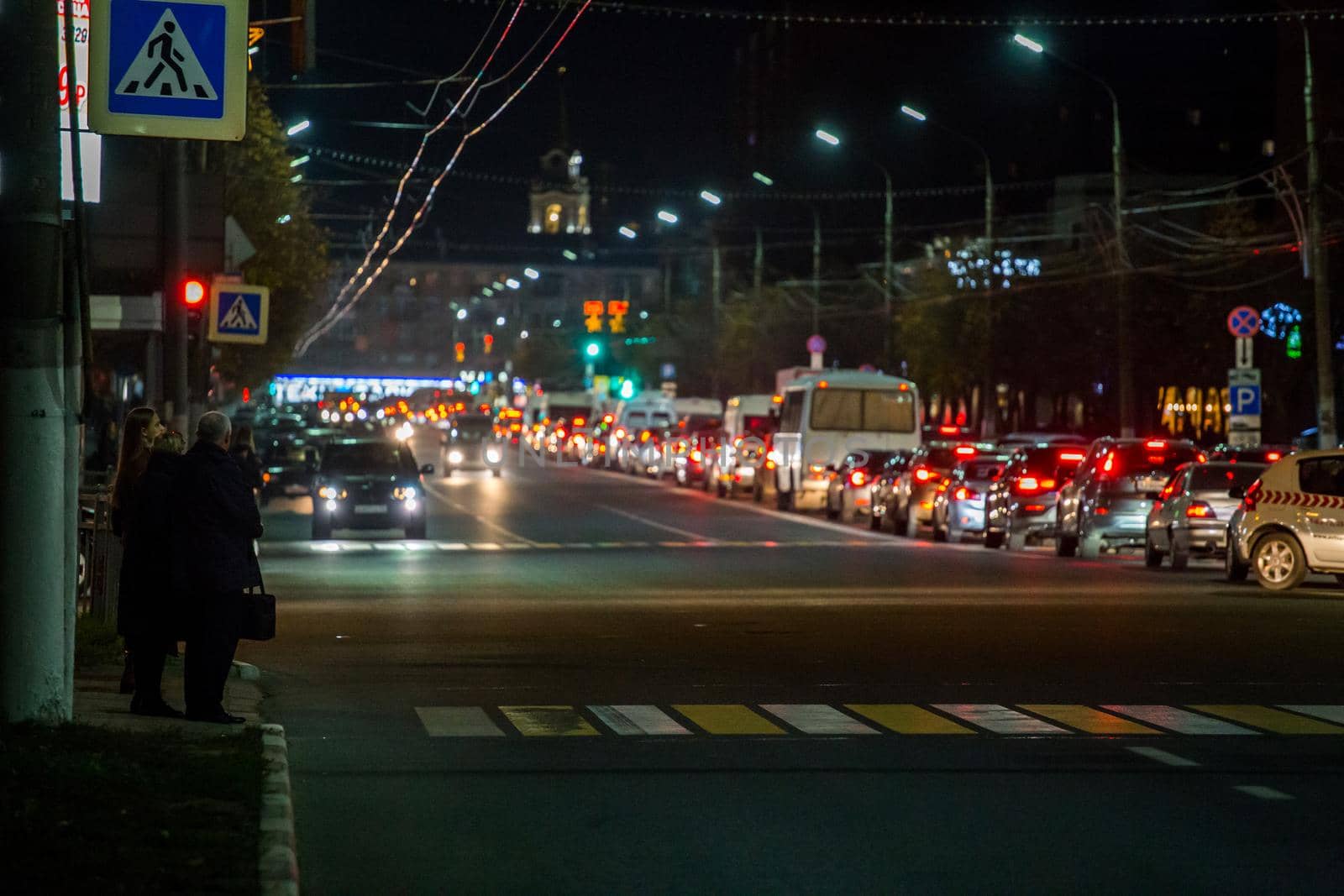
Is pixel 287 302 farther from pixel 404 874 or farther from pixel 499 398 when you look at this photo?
pixel 499 398

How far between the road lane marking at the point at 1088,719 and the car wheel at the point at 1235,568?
12.4 m

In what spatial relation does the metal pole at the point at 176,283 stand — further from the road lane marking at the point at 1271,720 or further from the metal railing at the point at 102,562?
the road lane marking at the point at 1271,720

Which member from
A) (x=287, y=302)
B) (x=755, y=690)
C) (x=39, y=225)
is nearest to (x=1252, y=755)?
(x=755, y=690)

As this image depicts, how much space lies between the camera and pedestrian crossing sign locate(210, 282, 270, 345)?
28.5 m

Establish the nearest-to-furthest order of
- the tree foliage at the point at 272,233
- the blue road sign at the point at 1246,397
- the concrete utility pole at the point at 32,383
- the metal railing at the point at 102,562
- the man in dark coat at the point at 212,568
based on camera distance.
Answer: the concrete utility pole at the point at 32,383 → the man in dark coat at the point at 212,568 → the metal railing at the point at 102,562 → the blue road sign at the point at 1246,397 → the tree foliage at the point at 272,233

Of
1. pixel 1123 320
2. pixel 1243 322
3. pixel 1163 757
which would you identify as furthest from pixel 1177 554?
pixel 1163 757

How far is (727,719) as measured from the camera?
1294 centimetres

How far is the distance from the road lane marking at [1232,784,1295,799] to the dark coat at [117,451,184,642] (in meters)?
5.78

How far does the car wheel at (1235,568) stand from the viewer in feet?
83.1

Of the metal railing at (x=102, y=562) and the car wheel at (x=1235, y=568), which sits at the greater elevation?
the metal railing at (x=102, y=562)

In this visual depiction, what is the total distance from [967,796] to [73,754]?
408cm

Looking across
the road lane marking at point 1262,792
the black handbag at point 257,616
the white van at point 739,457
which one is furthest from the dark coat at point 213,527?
the white van at point 739,457

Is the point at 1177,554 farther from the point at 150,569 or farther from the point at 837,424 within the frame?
the point at 837,424

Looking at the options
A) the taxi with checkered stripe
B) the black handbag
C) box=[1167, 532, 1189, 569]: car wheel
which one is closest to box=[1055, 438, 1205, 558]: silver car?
box=[1167, 532, 1189, 569]: car wheel
